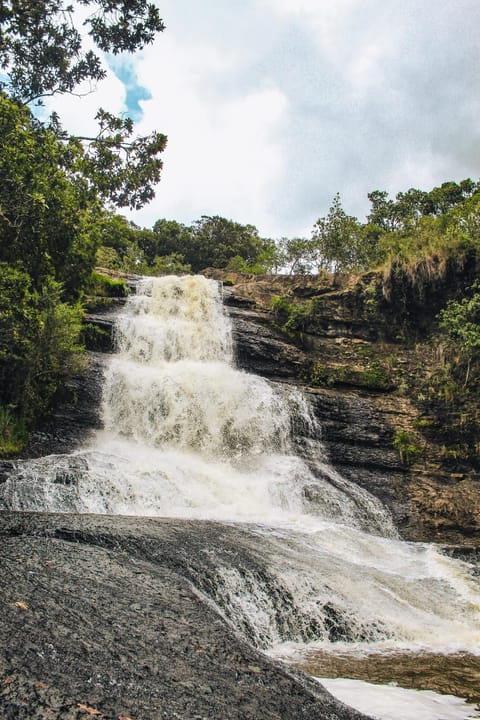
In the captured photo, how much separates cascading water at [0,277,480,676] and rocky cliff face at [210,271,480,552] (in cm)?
89

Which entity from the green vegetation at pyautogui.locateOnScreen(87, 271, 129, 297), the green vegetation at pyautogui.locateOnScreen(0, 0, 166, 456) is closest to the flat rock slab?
the green vegetation at pyautogui.locateOnScreen(0, 0, 166, 456)

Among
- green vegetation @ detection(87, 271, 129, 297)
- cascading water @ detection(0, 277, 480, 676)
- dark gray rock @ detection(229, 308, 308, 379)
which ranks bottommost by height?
cascading water @ detection(0, 277, 480, 676)

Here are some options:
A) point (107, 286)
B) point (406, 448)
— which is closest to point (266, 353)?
point (406, 448)

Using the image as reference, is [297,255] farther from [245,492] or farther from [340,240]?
[245,492]

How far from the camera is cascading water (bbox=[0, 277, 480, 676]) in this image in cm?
545

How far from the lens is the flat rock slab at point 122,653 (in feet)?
7.06

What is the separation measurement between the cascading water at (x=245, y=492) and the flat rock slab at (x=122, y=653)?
1.35 m

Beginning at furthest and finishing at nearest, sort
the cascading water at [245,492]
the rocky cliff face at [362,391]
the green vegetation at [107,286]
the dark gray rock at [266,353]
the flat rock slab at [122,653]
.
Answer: the green vegetation at [107,286]
the dark gray rock at [266,353]
the rocky cliff face at [362,391]
the cascading water at [245,492]
the flat rock slab at [122,653]

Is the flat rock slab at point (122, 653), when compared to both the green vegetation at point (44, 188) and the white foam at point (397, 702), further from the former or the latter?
the green vegetation at point (44, 188)

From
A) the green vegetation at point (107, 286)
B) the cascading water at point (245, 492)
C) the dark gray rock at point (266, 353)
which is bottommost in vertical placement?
the cascading water at point (245, 492)

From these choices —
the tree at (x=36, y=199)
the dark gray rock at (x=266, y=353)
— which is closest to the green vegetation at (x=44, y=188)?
the tree at (x=36, y=199)

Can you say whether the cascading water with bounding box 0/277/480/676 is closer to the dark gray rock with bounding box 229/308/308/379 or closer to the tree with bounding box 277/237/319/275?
the dark gray rock with bounding box 229/308/308/379

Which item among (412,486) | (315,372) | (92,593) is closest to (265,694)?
(92,593)

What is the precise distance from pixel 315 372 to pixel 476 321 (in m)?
5.89
